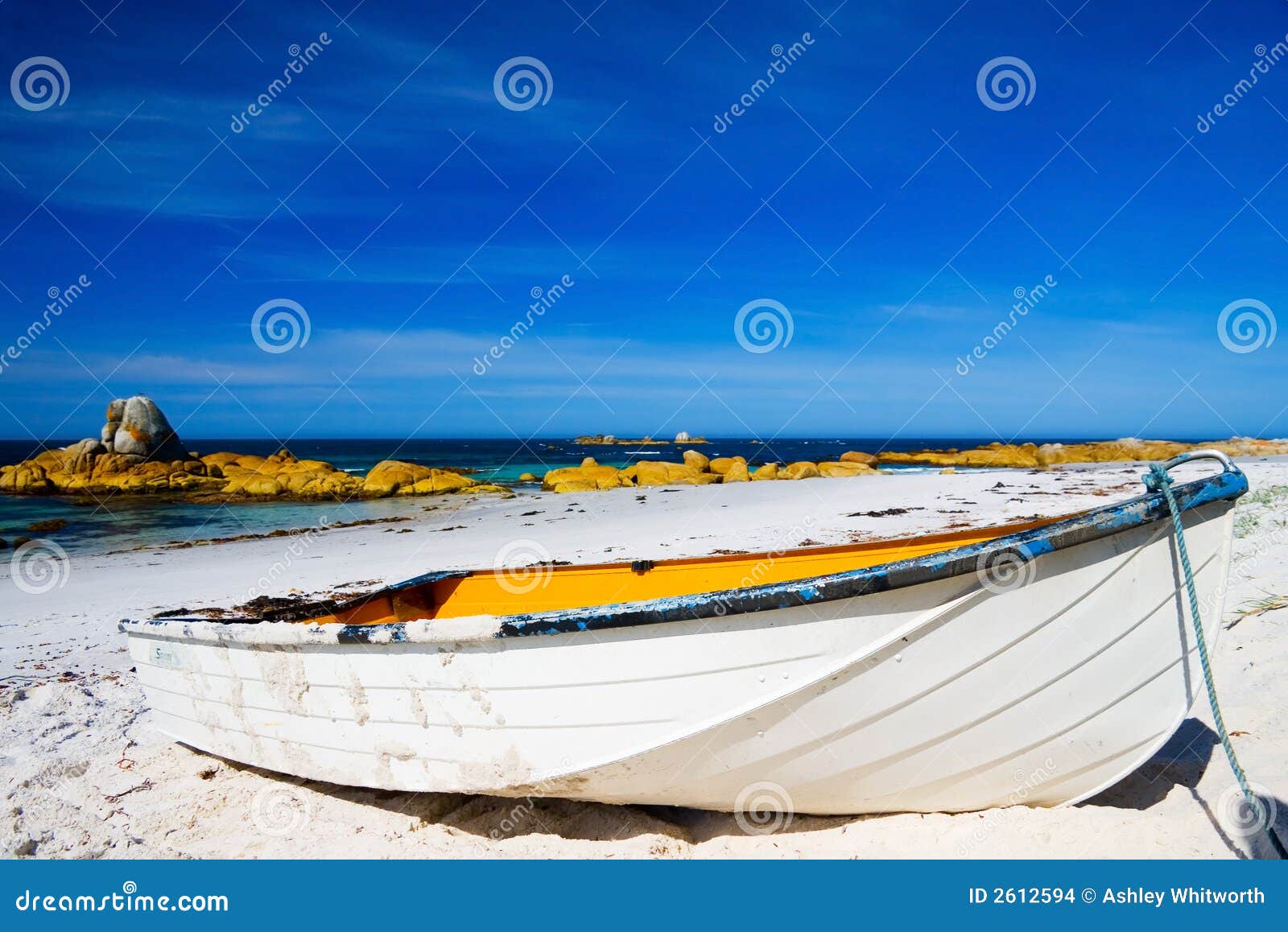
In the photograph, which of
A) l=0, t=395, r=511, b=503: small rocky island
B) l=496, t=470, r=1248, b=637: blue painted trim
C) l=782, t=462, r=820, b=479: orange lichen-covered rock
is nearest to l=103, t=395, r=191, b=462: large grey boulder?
l=0, t=395, r=511, b=503: small rocky island

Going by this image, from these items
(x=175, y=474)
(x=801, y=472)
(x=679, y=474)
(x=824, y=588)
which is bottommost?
(x=824, y=588)

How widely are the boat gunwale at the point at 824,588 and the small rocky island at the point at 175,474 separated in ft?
68.1

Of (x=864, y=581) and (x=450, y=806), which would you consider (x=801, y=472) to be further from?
(x=864, y=581)

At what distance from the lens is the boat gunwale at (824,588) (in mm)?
2717

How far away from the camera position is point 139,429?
29609 mm

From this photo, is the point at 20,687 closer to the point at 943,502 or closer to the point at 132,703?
the point at 132,703

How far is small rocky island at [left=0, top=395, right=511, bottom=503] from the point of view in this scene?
23938mm

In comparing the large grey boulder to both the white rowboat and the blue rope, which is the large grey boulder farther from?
the blue rope

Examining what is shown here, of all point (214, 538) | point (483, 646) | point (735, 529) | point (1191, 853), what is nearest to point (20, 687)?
point (483, 646)

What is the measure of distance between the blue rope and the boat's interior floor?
108 cm

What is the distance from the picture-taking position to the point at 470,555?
36.5 ft

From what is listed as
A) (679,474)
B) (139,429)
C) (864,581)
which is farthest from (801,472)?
(139,429)

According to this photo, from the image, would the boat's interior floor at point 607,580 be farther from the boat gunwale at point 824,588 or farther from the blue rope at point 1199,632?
the boat gunwale at point 824,588

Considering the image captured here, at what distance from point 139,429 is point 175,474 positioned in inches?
160
